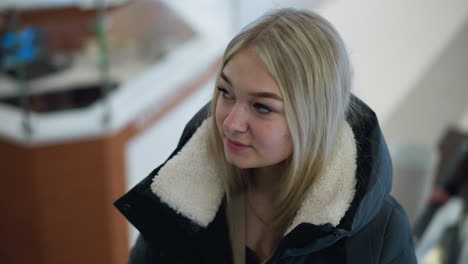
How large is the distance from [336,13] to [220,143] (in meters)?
3.35

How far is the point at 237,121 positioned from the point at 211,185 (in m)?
0.23

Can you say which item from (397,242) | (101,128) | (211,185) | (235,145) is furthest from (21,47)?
(397,242)

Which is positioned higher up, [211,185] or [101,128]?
[211,185]

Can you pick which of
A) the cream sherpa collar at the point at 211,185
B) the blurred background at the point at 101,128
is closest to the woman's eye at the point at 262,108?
the cream sherpa collar at the point at 211,185

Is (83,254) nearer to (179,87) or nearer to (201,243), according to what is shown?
(179,87)

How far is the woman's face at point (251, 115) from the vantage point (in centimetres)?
104

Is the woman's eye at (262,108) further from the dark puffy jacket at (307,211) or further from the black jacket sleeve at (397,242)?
the black jacket sleeve at (397,242)

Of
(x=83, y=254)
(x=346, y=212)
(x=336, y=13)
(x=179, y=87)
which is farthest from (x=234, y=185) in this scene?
(x=336, y=13)

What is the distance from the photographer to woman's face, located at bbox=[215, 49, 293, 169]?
40.9 inches

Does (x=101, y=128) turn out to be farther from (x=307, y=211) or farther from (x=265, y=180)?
(x=307, y=211)

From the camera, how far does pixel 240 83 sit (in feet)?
3.45

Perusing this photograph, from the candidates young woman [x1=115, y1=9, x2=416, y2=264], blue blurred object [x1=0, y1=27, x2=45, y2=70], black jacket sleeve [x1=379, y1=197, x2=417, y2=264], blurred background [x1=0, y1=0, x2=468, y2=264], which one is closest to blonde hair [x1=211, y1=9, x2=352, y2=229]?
young woman [x1=115, y1=9, x2=416, y2=264]

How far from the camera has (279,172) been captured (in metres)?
1.21

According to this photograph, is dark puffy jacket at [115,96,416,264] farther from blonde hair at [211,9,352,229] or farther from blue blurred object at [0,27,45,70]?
blue blurred object at [0,27,45,70]
